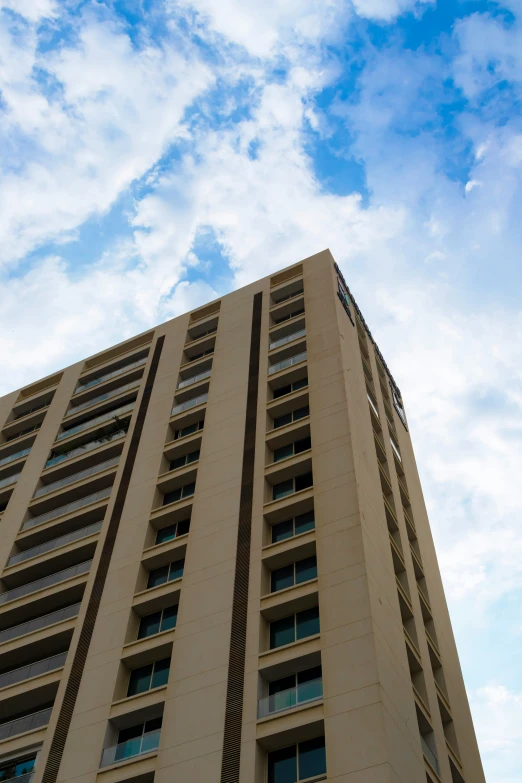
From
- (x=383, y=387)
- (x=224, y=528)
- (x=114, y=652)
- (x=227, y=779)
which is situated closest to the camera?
(x=227, y=779)

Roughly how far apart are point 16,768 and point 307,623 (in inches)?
514

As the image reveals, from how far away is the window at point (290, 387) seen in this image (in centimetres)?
4494

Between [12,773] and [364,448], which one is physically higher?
[364,448]

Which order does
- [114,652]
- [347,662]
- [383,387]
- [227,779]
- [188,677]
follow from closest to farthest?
[227,779], [347,662], [188,677], [114,652], [383,387]

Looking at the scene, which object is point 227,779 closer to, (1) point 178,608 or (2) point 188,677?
(2) point 188,677

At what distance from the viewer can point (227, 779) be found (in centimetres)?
2580

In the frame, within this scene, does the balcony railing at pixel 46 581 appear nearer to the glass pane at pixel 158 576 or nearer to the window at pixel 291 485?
the glass pane at pixel 158 576

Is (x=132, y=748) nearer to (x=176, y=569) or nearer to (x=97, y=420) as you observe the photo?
(x=176, y=569)

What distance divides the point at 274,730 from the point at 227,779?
2.14 meters

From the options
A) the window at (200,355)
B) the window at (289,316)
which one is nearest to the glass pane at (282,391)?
the window at (289,316)

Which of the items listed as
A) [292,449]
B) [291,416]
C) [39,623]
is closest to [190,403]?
[291,416]

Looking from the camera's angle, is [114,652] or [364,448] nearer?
[114,652]

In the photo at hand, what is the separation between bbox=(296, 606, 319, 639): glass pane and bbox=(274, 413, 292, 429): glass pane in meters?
12.8

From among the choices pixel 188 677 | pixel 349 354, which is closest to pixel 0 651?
pixel 188 677
